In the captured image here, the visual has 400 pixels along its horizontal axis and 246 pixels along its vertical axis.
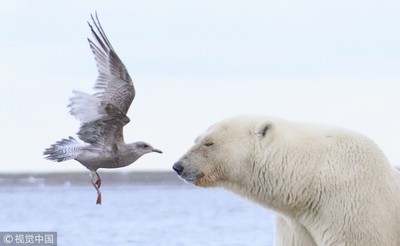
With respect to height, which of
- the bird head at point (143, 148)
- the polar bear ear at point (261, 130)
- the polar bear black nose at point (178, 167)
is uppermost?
the polar bear ear at point (261, 130)

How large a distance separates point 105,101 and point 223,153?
1018 millimetres

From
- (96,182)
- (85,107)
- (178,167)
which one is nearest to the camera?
(96,182)

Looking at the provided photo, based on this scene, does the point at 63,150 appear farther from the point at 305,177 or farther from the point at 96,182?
the point at 305,177

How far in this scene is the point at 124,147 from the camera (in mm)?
8266

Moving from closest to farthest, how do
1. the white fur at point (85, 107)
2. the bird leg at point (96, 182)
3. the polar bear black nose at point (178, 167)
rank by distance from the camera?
the bird leg at point (96, 182) → the polar bear black nose at point (178, 167) → the white fur at point (85, 107)

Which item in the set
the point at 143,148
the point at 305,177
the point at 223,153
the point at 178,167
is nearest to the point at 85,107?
the point at 143,148

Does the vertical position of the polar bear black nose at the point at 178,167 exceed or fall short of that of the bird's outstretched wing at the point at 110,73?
it falls short

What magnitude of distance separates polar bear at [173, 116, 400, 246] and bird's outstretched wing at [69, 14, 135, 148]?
0.63 meters

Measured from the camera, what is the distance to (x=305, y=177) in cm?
818

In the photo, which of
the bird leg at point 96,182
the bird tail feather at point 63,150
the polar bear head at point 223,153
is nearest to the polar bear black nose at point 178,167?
the polar bear head at point 223,153

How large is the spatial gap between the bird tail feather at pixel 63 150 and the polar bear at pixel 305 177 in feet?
2.35

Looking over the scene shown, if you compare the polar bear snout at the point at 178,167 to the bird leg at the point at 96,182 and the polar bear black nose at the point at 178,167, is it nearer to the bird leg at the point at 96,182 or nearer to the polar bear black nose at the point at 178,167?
the polar bear black nose at the point at 178,167

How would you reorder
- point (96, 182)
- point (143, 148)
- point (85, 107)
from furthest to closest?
point (85, 107), point (143, 148), point (96, 182)

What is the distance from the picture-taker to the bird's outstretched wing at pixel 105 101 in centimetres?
834
